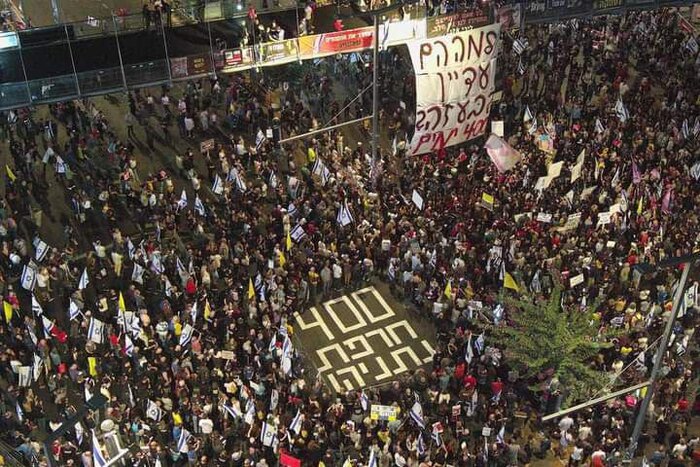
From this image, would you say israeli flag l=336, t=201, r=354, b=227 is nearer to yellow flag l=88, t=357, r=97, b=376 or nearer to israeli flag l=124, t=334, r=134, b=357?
israeli flag l=124, t=334, r=134, b=357

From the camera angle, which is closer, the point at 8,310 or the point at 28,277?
the point at 8,310

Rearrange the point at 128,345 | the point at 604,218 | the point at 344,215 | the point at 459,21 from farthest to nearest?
the point at 604,218
the point at 344,215
the point at 128,345
the point at 459,21

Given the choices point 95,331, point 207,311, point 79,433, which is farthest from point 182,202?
point 79,433

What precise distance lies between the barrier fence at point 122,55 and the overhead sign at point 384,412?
453 inches

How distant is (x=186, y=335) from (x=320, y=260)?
5.97 metres

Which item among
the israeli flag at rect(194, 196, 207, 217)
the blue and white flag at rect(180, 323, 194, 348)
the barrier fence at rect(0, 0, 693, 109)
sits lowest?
the blue and white flag at rect(180, 323, 194, 348)

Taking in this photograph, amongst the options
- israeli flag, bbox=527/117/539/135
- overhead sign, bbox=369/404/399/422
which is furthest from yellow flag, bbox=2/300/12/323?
israeli flag, bbox=527/117/539/135

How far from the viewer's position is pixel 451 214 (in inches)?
1286

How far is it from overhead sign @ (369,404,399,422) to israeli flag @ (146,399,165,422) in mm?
5874

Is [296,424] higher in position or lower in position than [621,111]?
lower

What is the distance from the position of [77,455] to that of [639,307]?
17.9m

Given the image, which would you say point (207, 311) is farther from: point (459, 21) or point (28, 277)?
point (459, 21)

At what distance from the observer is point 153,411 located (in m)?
24.6

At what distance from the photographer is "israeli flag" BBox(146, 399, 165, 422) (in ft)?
80.4
